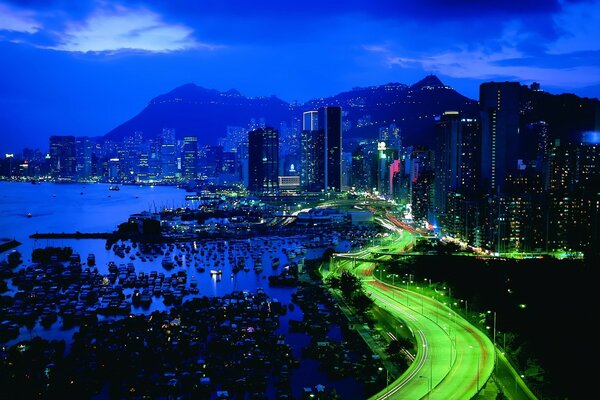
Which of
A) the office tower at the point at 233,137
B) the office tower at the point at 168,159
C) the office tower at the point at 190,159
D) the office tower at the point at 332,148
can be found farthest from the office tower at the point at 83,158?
the office tower at the point at 332,148

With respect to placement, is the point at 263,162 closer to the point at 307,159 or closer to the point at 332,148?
the point at 307,159

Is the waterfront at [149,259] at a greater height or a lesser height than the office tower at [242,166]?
lesser

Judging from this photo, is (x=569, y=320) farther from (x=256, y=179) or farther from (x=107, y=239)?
(x=256, y=179)

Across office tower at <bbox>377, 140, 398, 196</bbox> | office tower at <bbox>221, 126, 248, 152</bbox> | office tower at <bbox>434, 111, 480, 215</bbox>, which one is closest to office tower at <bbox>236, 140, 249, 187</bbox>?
office tower at <bbox>377, 140, 398, 196</bbox>

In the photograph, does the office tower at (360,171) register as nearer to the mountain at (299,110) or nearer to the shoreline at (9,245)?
the mountain at (299,110)

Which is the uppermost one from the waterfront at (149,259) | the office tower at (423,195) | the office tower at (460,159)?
the office tower at (460,159)

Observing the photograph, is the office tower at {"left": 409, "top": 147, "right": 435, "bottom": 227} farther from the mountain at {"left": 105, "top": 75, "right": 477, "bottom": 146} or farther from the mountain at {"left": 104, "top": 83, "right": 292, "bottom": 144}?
the mountain at {"left": 104, "top": 83, "right": 292, "bottom": 144}
